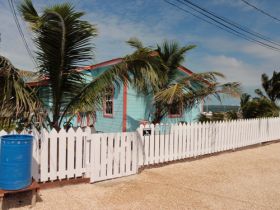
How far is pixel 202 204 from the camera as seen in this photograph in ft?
14.8

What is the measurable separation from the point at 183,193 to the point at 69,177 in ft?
7.86

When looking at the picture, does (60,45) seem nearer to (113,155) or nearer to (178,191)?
(113,155)

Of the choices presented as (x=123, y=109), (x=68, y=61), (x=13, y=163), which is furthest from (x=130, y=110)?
(x=13, y=163)

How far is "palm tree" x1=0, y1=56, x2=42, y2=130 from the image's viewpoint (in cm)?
466

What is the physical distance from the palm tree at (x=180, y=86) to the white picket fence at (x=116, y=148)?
1.09 m

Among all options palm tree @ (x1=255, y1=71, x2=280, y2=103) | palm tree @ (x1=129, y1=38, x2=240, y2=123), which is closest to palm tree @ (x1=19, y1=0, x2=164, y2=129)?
palm tree @ (x1=129, y1=38, x2=240, y2=123)

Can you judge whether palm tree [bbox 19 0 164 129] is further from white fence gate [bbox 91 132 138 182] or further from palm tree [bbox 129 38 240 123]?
palm tree [bbox 129 38 240 123]

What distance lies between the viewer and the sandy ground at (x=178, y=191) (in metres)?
4.43

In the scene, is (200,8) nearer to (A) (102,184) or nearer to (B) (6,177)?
(A) (102,184)

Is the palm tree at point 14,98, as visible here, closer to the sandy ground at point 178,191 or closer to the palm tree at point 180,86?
the sandy ground at point 178,191

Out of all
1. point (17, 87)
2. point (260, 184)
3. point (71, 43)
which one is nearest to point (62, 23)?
point (71, 43)

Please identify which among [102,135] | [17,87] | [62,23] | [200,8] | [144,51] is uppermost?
[200,8]

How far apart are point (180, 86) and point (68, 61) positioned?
13.1 ft

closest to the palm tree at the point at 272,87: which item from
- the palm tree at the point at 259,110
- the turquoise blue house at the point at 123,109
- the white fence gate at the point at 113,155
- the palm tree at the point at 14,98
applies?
the palm tree at the point at 259,110
